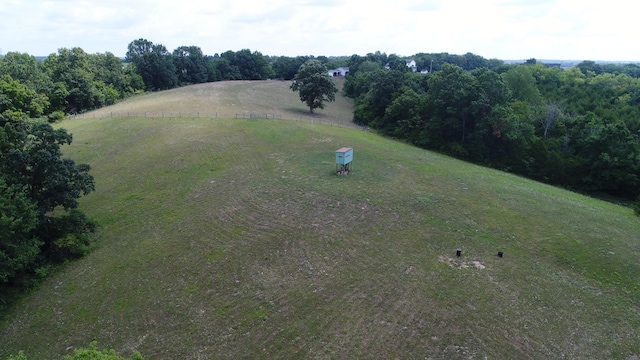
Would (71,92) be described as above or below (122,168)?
above

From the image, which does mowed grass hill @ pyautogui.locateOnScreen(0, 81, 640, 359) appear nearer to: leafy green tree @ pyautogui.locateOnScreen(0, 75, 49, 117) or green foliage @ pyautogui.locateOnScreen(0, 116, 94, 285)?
green foliage @ pyautogui.locateOnScreen(0, 116, 94, 285)

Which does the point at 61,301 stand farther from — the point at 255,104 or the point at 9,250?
the point at 255,104

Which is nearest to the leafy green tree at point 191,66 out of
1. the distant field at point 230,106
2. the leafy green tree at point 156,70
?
the leafy green tree at point 156,70

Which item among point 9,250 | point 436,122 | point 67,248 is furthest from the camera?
point 436,122

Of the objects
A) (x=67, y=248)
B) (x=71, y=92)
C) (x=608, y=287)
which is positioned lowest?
(x=608, y=287)

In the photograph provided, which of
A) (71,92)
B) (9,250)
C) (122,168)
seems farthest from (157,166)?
(71,92)

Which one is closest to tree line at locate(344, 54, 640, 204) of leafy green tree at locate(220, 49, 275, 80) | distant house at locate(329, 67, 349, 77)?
leafy green tree at locate(220, 49, 275, 80)

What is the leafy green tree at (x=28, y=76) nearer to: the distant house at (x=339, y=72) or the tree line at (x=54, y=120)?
the tree line at (x=54, y=120)
